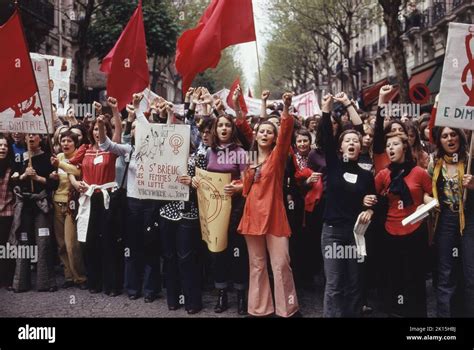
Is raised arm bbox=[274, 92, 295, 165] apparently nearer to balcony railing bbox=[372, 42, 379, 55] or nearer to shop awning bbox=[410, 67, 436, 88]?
shop awning bbox=[410, 67, 436, 88]

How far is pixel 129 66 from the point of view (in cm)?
675

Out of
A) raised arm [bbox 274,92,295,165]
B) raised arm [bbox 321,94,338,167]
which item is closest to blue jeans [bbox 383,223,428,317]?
raised arm [bbox 321,94,338,167]

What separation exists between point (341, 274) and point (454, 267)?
992 mm

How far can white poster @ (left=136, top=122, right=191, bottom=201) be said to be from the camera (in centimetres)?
552

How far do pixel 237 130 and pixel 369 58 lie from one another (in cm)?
3587

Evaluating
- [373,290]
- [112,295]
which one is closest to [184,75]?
[112,295]

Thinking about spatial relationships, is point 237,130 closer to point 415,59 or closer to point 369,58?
point 415,59

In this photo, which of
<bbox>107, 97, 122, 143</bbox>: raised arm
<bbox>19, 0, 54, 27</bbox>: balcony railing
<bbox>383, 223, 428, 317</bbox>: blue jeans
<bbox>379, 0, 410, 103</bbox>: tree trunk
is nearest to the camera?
<bbox>383, 223, 428, 317</bbox>: blue jeans

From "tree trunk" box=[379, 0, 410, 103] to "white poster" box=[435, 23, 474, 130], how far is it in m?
8.75

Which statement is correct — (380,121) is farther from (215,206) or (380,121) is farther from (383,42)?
(383,42)

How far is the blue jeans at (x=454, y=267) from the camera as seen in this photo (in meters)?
4.82

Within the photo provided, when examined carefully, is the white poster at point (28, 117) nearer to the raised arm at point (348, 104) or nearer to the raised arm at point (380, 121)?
the raised arm at point (348, 104)
